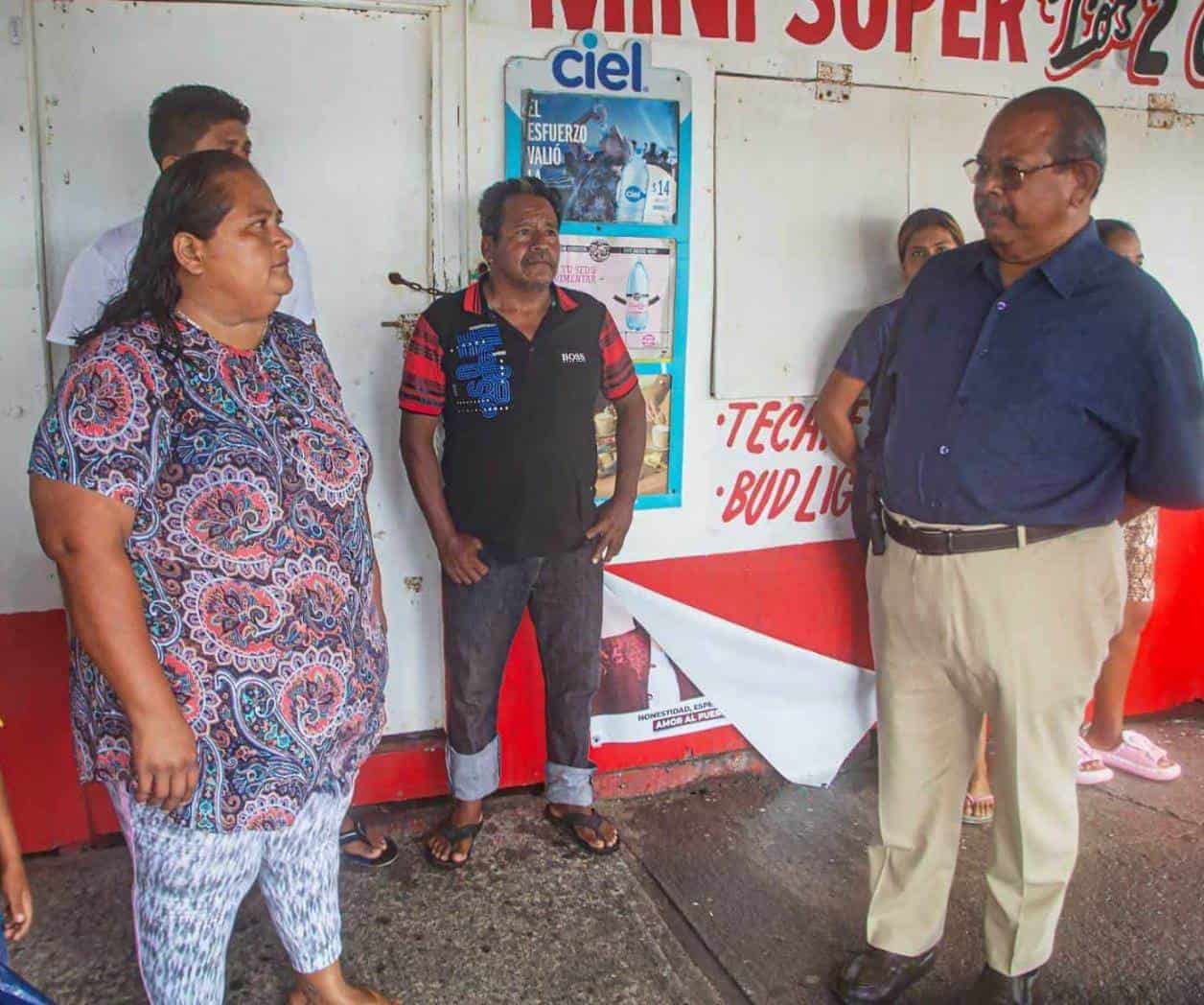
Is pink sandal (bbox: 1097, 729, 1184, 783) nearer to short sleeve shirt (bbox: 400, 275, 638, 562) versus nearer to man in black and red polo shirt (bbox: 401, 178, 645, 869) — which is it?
man in black and red polo shirt (bbox: 401, 178, 645, 869)

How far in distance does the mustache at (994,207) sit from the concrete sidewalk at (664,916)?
1.88 metres

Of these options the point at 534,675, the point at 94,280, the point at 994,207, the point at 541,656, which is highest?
the point at 994,207

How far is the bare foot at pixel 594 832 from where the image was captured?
3096 millimetres

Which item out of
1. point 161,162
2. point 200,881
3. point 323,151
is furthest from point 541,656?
point 161,162

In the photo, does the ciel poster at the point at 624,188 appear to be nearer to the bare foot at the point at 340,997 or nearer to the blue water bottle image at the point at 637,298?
the blue water bottle image at the point at 637,298

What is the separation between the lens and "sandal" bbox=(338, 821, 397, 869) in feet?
9.90

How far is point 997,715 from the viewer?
233cm

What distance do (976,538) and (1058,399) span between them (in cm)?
34

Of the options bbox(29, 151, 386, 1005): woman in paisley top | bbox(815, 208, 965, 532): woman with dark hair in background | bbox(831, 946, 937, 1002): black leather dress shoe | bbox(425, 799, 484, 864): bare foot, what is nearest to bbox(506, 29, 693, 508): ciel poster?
bbox(815, 208, 965, 532): woman with dark hair in background

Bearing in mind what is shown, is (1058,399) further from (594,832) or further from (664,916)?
(594,832)

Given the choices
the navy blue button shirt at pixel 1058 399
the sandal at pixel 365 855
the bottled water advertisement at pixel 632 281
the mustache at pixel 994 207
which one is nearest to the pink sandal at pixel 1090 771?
the navy blue button shirt at pixel 1058 399

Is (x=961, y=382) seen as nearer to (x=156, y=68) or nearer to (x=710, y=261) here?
(x=710, y=261)

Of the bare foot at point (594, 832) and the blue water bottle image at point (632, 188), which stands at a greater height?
the blue water bottle image at point (632, 188)

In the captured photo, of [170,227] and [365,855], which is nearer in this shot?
[170,227]
